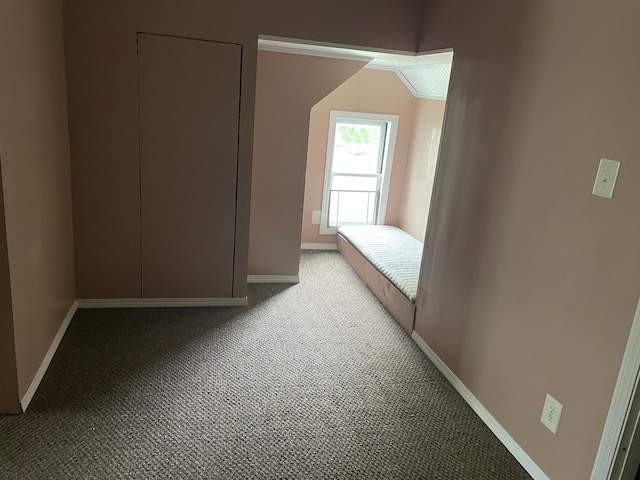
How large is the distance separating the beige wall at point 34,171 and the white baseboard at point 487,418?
2.06m

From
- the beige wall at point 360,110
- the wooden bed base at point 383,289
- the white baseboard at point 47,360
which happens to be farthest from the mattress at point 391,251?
the white baseboard at point 47,360

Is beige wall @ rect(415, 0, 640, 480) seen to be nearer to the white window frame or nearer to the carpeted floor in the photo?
the carpeted floor

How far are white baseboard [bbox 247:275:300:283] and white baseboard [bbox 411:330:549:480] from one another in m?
1.23

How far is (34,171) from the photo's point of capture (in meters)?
2.24

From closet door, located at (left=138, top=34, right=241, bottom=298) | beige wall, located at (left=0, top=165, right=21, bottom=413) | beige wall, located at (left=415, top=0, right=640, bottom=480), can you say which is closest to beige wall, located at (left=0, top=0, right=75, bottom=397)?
beige wall, located at (left=0, top=165, right=21, bottom=413)

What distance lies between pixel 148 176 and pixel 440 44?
1.89 m

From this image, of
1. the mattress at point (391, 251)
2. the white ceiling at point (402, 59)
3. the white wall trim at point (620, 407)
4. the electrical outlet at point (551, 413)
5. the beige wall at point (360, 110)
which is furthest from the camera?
the beige wall at point (360, 110)

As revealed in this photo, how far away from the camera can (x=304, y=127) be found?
3.55 meters

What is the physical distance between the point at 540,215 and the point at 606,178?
0.35 m

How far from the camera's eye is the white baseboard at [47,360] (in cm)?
216

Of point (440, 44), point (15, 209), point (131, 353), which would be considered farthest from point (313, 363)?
point (440, 44)

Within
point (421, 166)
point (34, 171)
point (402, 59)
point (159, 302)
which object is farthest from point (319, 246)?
point (34, 171)

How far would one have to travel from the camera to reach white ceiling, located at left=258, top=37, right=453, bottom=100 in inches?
120

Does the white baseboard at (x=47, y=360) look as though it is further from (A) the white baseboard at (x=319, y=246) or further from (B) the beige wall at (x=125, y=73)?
(A) the white baseboard at (x=319, y=246)
